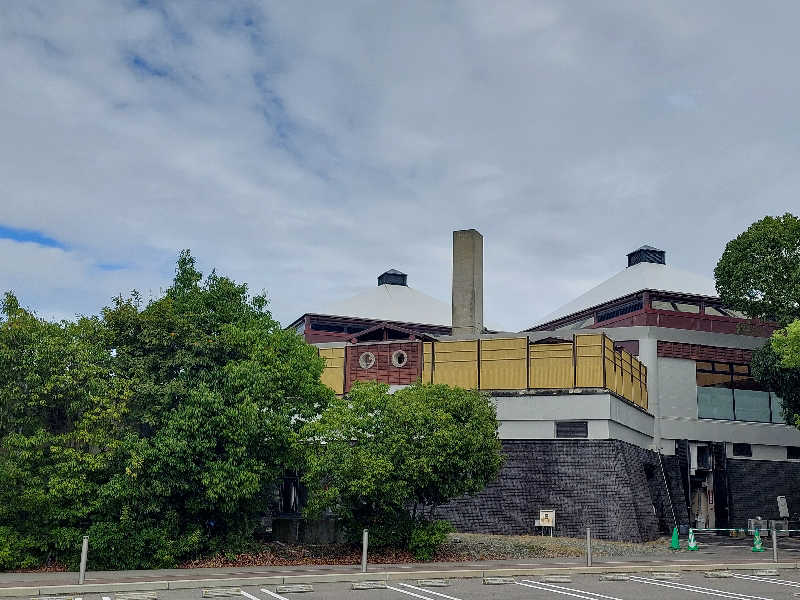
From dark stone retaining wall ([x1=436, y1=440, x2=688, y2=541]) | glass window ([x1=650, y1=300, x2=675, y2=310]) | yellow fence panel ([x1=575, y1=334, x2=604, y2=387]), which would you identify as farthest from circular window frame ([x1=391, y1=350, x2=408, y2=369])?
glass window ([x1=650, y1=300, x2=675, y2=310])

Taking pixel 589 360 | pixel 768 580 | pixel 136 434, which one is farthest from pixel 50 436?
pixel 589 360

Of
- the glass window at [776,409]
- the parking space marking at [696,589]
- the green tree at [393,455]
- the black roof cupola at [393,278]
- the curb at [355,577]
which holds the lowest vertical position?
the curb at [355,577]

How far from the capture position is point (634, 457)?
35.4 m

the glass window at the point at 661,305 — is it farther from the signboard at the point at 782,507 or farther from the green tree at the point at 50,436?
the green tree at the point at 50,436

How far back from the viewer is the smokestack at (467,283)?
40.8 metres

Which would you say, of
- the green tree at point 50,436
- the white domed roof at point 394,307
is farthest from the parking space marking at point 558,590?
the white domed roof at point 394,307

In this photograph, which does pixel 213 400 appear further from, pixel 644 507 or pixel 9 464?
pixel 644 507

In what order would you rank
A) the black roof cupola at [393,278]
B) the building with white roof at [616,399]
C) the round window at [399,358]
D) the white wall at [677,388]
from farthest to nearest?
the black roof cupola at [393,278]
the white wall at [677,388]
the round window at [399,358]
the building with white roof at [616,399]

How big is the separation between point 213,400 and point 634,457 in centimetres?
2099

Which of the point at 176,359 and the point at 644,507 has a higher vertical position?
the point at 176,359

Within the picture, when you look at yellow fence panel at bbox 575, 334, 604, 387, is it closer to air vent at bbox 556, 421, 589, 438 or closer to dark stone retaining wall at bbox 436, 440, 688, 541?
air vent at bbox 556, 421, 589, 438

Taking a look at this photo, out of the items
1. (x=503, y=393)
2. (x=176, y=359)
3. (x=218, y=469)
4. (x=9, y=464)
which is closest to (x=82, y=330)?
(x=176, y=359)

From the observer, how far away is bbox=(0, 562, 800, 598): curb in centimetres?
1650

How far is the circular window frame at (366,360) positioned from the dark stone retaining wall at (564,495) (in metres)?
8.11
